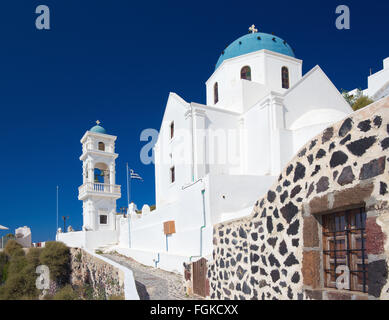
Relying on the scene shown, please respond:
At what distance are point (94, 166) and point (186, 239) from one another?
714 inches

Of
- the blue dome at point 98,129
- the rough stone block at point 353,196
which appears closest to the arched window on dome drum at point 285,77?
the rough stone block at point 353,196

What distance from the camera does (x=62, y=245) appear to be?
24578 millimetres

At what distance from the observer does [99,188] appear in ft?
91.1

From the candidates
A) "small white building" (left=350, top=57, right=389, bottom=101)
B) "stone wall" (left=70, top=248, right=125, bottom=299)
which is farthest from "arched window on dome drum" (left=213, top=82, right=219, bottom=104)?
"small white building" (left=350, top=57, right=389, bottom=101)

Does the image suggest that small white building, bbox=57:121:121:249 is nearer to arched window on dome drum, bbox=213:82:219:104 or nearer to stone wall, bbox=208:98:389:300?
arched window on dome drum, bbox=213:82:219:104

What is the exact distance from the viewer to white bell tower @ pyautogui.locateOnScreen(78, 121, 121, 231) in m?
27.1

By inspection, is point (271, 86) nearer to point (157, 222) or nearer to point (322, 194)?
point (157, 222)

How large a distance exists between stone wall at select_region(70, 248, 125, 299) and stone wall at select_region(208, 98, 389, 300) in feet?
14.1

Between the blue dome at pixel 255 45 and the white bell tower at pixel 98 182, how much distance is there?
561 inches

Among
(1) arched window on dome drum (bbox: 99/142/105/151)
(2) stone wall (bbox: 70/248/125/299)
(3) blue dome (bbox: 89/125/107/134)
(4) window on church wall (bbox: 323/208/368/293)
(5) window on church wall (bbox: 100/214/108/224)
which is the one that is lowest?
(2) stone wall (bbox: 70/248/125/299)

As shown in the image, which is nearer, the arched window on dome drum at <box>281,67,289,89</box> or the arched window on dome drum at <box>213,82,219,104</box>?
the arched window on dome drum at <box>281,67,289,89</box>

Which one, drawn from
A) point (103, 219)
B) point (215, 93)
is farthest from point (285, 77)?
point (103, 219)

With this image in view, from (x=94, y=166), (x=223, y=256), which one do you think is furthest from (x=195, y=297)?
(x=94, y=166)

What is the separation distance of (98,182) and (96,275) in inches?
529
